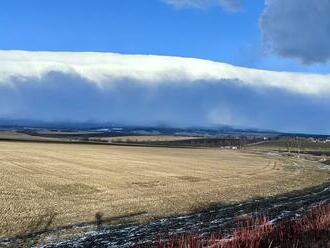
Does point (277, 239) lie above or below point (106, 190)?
above

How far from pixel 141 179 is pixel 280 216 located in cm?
2064

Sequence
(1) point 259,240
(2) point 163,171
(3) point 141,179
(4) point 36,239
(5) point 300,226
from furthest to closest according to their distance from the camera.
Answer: (2) point 163,171
(3) point 141,179
(4) point 36,239
(5) point 300,226
(1) point 259,240

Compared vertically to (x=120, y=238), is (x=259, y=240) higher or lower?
higher

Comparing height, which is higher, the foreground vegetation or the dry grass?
the foreground vegetation

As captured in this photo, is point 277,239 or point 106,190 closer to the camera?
point 277,239

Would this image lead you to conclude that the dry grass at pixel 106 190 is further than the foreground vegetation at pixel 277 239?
Yes

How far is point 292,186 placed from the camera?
54031 millimetres

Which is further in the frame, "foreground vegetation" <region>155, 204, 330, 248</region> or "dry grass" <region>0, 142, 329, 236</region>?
"dry grass" <region>0, 142, 329, 236</region>

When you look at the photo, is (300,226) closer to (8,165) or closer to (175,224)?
(175,224)

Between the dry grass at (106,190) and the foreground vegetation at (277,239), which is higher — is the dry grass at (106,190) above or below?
below

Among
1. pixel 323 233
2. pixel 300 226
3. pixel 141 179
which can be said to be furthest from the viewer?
pixel 141 179

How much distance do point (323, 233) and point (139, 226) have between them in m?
13.5

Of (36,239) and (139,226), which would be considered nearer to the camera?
(36,239)

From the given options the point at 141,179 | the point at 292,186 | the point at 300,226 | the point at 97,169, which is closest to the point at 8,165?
the point at 97,169
